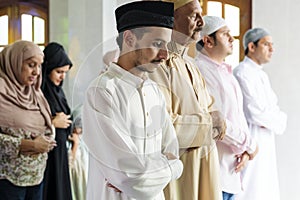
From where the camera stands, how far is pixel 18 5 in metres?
3.79

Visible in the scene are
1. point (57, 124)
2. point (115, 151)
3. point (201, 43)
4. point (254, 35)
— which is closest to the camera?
point (115, 151)

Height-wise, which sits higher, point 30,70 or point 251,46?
point 251,46

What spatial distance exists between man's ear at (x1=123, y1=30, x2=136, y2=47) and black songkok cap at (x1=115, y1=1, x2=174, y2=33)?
0.01 meters

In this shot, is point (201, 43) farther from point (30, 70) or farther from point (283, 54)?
point (283, 54)

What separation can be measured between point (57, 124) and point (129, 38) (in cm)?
162

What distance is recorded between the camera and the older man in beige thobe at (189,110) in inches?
58.2

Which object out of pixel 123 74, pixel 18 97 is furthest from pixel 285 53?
pixel 123 74

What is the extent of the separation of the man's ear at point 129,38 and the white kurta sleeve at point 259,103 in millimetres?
1858

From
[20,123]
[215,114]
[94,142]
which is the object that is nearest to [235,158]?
[215,114]

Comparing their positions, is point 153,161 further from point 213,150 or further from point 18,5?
point 18,5

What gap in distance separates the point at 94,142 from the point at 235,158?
111 cm

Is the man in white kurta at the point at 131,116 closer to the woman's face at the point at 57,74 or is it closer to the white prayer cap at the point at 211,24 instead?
the white prayer cap at the point at 211,24

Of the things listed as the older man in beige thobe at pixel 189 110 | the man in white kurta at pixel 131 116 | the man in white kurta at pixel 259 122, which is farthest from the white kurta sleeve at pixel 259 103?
the man in white kurta at pixel 131 116

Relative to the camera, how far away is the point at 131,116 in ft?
4.23
